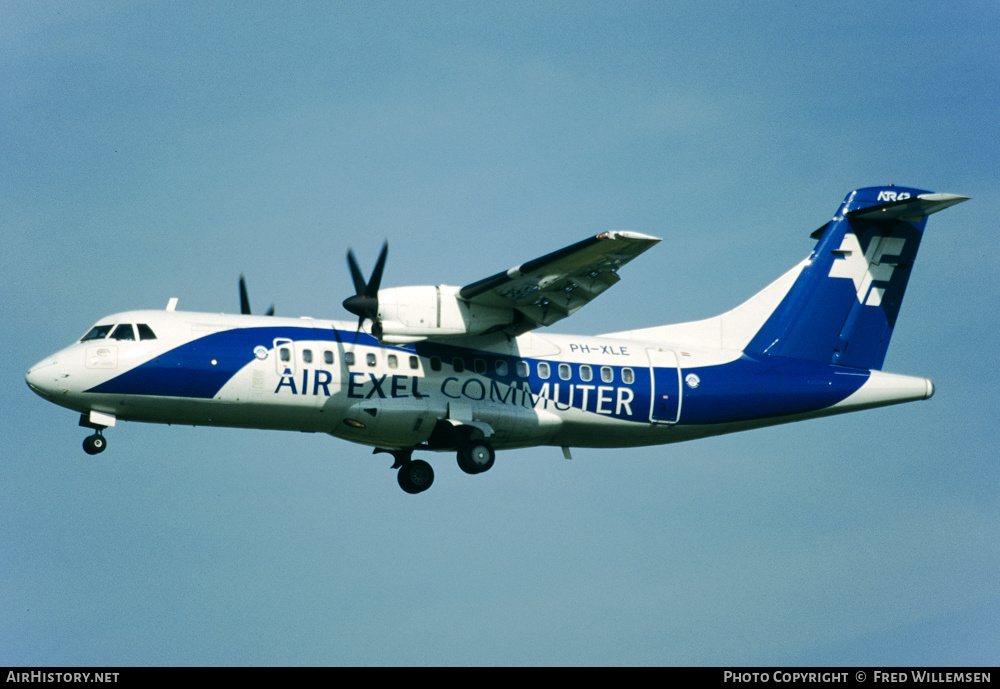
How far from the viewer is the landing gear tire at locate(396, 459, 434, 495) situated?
79.0 ft

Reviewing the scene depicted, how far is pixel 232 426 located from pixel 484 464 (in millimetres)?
4461

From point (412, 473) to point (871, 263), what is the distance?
10363 millimetres

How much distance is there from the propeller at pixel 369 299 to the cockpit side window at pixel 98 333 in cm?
407

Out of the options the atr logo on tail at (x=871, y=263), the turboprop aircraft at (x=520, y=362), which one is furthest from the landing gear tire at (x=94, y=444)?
the atr logo on tail at (x=871, y=263)

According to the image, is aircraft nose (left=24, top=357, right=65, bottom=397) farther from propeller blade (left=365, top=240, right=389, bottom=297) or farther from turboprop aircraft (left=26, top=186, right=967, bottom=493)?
propeller blade (left=365, top=240, right=389, bottom=297)

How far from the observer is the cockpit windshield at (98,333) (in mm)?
21625

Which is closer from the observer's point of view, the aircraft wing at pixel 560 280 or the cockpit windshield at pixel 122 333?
the aircraft wing at pixel 560 280

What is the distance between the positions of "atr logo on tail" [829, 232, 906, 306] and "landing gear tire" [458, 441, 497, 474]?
8.42 metres

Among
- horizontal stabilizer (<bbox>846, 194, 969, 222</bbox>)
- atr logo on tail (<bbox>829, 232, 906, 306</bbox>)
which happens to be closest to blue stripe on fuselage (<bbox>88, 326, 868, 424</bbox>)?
atr logo on tail (<bbox>829, 232, 906, 306</bbox>)

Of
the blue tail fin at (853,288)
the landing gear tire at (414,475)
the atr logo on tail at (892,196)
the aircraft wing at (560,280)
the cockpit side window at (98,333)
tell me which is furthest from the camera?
the atr logo on tail at (892,196)

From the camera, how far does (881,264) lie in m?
26.2

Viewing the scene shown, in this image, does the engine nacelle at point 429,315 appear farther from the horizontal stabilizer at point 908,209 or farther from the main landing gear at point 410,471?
the horizontal stabilizer at point 908,209

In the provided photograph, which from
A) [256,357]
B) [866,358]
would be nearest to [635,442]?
[866,358]

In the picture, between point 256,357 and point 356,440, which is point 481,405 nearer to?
point 356,440
